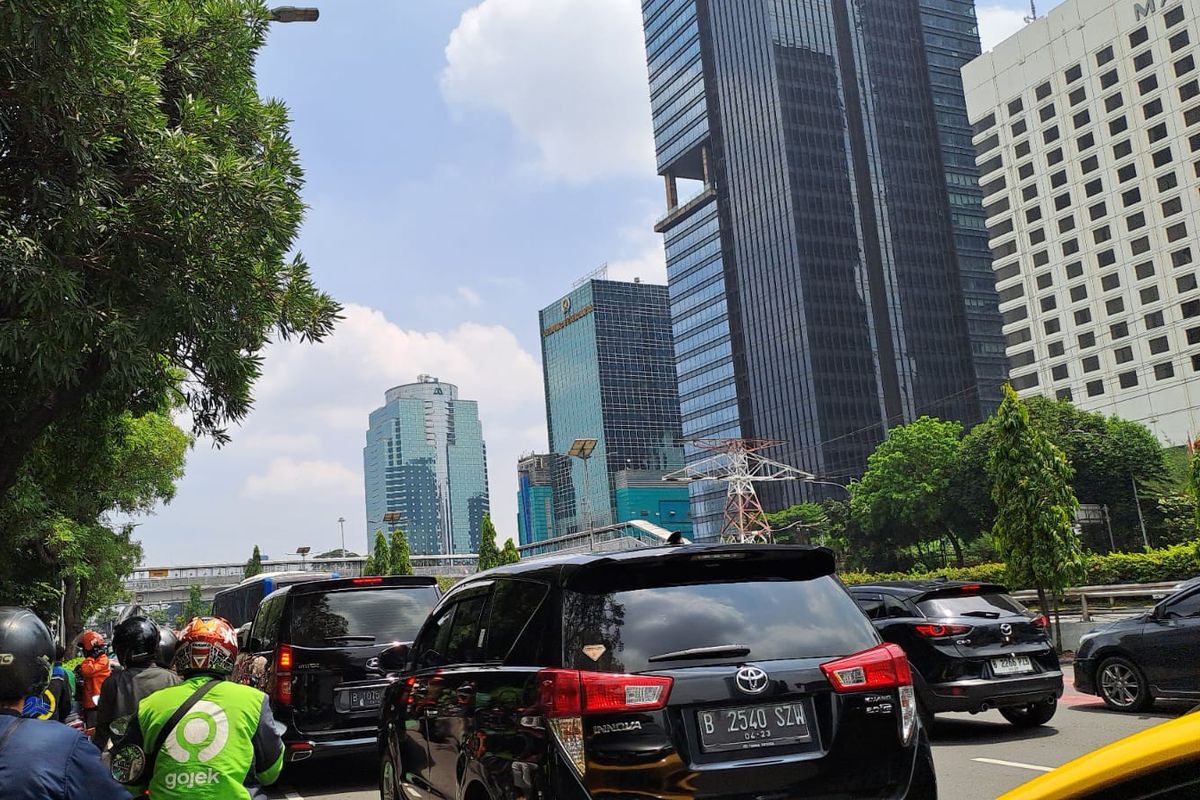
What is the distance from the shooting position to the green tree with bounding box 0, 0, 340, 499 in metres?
A: 10.6

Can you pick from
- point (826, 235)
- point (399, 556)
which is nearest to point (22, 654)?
point (399, 556)

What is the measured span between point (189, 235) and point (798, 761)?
34.2ft

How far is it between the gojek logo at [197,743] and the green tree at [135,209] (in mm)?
7930

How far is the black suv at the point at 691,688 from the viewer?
154 inches

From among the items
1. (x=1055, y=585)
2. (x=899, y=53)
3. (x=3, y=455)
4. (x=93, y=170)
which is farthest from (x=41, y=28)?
(x=899, y=53)

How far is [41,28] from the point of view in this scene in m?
9.50

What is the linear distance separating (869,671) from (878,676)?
5 centimetres

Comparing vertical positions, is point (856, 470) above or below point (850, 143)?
below

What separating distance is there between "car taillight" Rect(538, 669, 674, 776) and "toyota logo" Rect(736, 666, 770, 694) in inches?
11.4

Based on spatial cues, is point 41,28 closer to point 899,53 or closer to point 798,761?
point 798,761

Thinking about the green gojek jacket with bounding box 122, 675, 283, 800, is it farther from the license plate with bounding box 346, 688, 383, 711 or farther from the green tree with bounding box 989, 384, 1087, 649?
the green tree with bounding box 989, 384, 1087, 649

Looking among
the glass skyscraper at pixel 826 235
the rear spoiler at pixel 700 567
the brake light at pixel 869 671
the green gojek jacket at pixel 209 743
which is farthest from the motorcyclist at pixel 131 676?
the glass skyscraper at pixel 826 235

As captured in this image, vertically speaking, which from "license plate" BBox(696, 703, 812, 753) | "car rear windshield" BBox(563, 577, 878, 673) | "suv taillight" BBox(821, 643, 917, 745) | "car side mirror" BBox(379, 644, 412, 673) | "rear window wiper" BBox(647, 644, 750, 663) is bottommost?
"license plate" BBox(696, 703, 812, 753)

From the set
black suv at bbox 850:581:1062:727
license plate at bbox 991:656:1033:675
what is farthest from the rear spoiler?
license plate at bbox 991:656:1033:675
